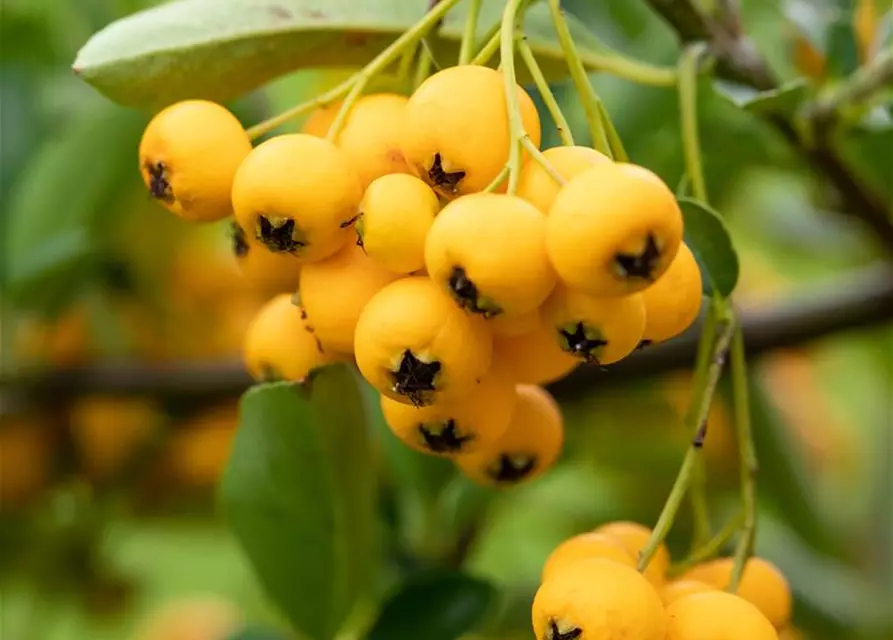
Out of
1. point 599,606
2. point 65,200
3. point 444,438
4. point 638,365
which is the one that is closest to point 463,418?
point 444,438

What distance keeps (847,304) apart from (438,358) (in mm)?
769

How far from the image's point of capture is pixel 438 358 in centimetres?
49

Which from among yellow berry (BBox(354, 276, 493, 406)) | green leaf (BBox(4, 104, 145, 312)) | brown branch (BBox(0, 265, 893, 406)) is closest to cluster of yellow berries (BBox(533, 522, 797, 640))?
yellow berry (BBox(354, 276, 493, 406))

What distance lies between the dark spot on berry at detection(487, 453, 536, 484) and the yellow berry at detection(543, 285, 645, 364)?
13 centimetres

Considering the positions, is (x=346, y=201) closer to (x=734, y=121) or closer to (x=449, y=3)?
(x=449, y=3)

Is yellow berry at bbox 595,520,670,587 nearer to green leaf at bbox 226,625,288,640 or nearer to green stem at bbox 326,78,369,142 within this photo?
green stem at bbox 326,78,369,142

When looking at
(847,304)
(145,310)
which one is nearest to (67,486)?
(145,310)

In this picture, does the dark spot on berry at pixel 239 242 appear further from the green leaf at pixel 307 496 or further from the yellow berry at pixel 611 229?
the yellow berry at pixel 611 229

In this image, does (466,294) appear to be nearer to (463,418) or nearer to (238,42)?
(463,418)

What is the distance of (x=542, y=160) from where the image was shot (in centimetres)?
49

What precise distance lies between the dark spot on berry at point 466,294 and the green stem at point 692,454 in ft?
0.50

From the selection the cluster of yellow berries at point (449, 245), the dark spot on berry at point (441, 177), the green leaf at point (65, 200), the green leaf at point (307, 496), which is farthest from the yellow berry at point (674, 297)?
the green leaf at point (65, 200)

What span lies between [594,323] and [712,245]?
160 millimetres

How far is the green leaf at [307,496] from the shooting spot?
0.70 metres
